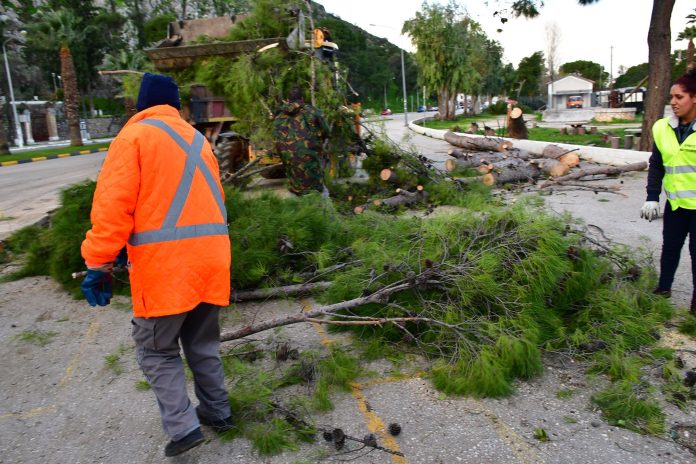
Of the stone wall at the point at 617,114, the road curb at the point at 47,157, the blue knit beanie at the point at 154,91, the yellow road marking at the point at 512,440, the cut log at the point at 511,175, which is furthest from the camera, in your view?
→ the stone wall at the point at 617,114

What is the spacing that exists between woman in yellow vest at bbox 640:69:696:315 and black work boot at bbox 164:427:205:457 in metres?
3.61

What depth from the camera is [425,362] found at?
3.60 meters

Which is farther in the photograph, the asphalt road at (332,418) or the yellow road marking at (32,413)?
the yellow road marking at (32,413)

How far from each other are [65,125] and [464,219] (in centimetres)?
4795

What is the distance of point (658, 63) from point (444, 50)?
30046mm

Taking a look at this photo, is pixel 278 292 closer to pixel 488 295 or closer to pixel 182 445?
pixel 488 295

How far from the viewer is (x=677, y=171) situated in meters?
3.96

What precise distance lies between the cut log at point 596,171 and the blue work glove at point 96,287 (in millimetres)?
8291

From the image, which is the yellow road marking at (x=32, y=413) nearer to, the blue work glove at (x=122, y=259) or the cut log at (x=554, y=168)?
the blue work glove at (x=122, y=259)

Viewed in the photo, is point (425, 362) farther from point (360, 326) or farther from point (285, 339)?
point (285, 339)

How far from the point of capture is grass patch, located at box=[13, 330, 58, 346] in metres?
4.24

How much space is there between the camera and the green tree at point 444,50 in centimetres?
4009

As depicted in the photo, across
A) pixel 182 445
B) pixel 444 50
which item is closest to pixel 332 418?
pixel 182 445

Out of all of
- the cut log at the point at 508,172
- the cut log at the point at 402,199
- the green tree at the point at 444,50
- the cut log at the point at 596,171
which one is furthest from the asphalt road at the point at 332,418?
the green tree at the point at 444,50
